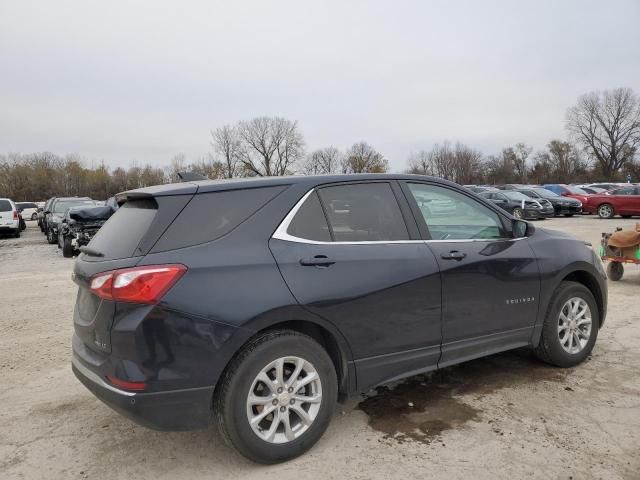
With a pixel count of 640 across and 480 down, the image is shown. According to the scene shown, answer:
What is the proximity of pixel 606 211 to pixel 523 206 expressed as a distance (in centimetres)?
390

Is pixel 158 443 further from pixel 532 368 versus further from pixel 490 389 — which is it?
pixel 532 368

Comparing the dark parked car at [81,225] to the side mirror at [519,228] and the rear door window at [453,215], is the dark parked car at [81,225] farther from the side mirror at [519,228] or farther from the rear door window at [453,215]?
the side mirror at [519,228]

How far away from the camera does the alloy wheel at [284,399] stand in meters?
2.87

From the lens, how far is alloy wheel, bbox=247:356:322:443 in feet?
9.41

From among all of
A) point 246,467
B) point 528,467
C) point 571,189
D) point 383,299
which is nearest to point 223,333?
point 246,467

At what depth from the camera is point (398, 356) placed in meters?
3.34

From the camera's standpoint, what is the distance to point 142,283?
8.68 feet

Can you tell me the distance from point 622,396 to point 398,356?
1.88 metres

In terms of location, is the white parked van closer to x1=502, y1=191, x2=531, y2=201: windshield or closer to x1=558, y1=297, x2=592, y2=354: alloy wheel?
x1=502, y1=191, x2=531, y2=201: windshield

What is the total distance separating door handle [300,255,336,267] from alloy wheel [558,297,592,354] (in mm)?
2405

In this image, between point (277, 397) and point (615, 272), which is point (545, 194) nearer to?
point (615, 272)

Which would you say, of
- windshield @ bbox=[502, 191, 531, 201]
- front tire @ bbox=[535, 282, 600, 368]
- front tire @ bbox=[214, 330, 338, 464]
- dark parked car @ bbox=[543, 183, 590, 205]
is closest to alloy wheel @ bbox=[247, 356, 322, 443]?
front tire @ bbox=[214, 330, 338, 464]

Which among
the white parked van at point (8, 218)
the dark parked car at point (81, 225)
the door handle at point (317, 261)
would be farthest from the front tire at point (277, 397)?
the white parked van at point (8, 218)

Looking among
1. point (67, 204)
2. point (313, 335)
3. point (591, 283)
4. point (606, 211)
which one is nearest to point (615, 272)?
point (591, 283)
